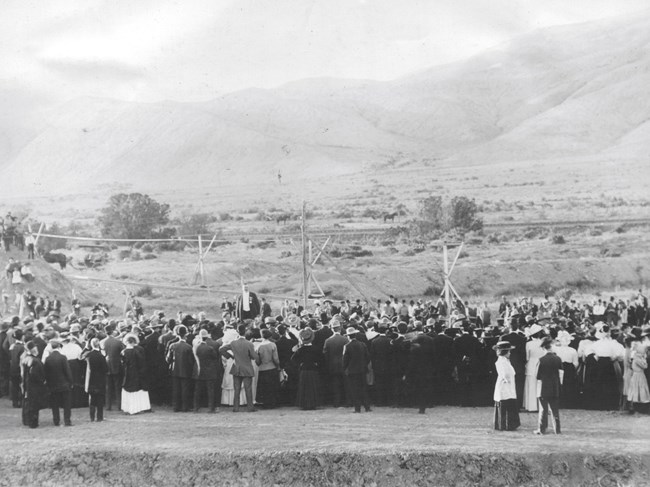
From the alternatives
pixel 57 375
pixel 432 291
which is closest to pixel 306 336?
pixel 57 375

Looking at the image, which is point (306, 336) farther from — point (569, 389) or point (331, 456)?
point (569, 389)

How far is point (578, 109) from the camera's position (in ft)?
385

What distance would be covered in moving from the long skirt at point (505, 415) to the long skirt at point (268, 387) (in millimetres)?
4796

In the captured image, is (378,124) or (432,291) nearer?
(432,291)

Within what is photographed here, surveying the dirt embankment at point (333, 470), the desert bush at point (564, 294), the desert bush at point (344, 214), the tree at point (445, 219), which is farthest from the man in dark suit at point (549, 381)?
the desert bush at point (344, 214)

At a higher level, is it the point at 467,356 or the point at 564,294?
the point at 564,294

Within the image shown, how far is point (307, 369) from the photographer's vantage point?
1738cm

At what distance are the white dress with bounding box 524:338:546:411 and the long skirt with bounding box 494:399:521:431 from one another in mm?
1408

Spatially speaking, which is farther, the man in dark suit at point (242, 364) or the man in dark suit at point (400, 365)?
the man in dark suit at point (400, 365)

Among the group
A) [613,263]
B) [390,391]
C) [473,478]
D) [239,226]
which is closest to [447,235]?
[613,263]

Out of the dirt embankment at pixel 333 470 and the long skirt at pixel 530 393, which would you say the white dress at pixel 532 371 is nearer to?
the long skirt at pixel 530 393

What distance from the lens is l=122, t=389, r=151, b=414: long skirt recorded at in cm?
1730

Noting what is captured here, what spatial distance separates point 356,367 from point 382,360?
0.82 m

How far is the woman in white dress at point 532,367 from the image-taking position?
16.3m
